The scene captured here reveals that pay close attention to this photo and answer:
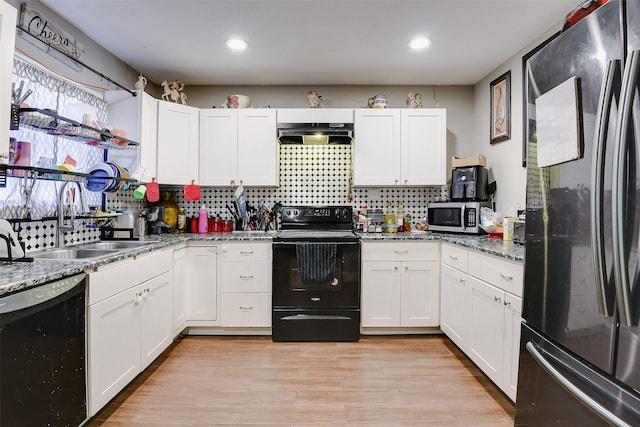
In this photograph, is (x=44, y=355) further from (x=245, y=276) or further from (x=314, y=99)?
(x=314, y=99)

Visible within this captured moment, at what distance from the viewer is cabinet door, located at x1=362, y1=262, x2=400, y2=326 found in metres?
3.01

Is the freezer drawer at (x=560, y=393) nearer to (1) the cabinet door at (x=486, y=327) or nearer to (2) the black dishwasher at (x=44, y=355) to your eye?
(1) the cabinet door at (x=486, y=327)

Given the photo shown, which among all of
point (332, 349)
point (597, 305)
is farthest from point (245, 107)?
point (597, 305)

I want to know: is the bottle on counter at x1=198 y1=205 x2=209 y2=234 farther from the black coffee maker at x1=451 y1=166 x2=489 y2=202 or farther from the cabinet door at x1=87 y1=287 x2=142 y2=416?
the black coffee maker at x1=451 y1=166 x2=489 y2=202

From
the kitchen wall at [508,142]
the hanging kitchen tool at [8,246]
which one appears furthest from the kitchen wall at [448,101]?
the hanging kitchen tool at [8,246]

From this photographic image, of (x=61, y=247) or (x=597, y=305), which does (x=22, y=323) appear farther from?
(x=597, y=305)

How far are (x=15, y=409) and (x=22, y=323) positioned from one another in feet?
1.01

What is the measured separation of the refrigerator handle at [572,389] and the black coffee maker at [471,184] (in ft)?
6.47

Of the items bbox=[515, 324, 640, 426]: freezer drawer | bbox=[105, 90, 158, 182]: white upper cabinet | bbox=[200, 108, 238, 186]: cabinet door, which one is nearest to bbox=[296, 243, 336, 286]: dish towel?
bbox=[200, 108, 238, 186]: cabinet door

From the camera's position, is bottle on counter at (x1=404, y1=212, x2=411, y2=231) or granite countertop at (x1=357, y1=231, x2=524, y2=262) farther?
bottle on counter at (x1=404, y1=212, x2=411, y2=231)

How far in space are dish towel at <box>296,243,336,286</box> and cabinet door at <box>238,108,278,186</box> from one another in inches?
31.9

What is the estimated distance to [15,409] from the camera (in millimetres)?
1278

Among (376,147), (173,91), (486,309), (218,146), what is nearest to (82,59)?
(173,91)

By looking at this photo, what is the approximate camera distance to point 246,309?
2.99m
